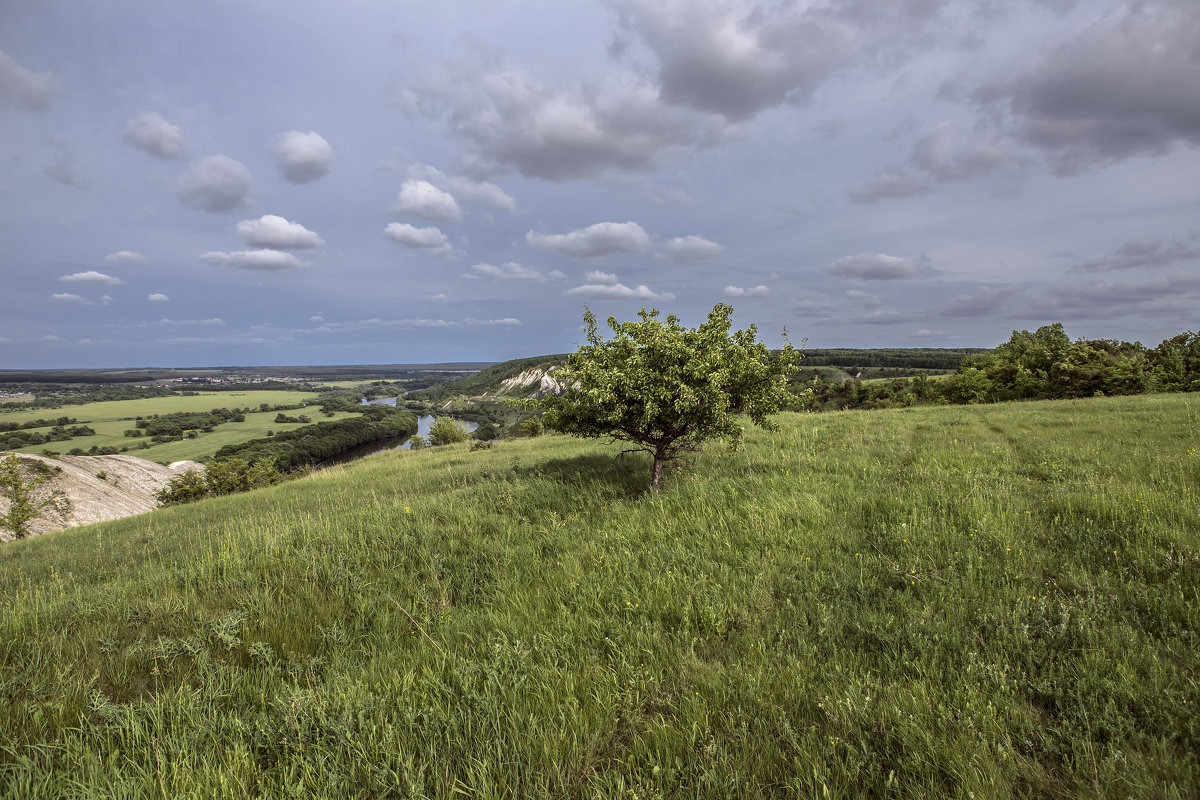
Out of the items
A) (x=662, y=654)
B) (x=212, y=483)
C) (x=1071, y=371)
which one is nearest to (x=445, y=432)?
(x=212, y=483)

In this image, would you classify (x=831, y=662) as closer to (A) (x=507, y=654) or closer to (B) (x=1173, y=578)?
(A) (x=507, y=654)

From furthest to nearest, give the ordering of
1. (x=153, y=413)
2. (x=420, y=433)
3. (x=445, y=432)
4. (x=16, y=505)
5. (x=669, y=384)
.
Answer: (x=153, y=413) → (x=420, y=433) → (x=445, y=432) → (x=16, y=505) → (x=669, y=384)

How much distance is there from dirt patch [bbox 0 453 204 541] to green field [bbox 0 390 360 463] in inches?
1227

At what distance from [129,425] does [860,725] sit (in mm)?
169993

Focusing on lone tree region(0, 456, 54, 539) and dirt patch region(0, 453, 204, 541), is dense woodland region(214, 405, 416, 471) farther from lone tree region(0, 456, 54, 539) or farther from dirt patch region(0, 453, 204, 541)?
lone tree region(0, 456, 54, 539)

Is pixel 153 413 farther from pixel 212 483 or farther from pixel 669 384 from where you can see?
pixel 669 384

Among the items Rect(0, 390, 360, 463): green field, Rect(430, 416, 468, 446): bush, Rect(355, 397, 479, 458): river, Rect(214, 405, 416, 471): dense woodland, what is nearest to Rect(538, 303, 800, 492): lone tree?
Rect(430, 416, 468, 446): bush

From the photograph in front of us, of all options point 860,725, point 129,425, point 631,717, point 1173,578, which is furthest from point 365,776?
point 129,425

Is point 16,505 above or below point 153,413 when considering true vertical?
above

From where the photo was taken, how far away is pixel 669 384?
9008 mm

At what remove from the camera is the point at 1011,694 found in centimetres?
314

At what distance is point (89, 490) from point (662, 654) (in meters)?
51.2

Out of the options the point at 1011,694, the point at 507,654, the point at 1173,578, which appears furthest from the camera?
the point at 1173,578

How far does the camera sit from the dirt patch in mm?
28625
